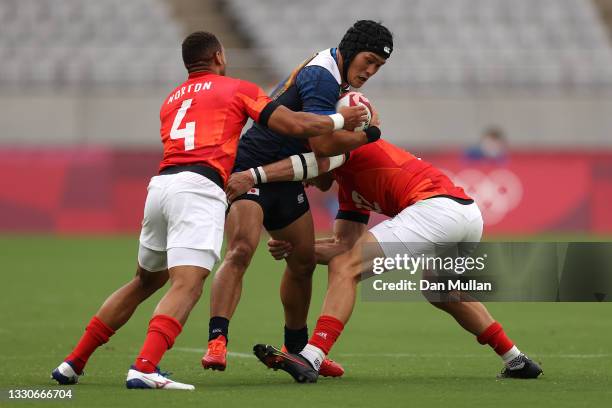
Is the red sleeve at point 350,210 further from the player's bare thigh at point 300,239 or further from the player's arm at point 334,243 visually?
the player's bare thigh at point 300,239

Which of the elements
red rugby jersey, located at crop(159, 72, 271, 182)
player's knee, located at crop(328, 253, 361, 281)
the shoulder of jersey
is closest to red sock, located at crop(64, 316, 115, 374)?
red rugby jersey, located at crop(159, 72, 271, 182)

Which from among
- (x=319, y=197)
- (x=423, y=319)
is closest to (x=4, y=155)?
(x=319, y=197)

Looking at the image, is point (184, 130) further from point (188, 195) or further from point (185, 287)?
point (185, 287)

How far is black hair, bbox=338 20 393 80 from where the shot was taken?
814cm

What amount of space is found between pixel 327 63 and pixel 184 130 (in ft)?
3.72

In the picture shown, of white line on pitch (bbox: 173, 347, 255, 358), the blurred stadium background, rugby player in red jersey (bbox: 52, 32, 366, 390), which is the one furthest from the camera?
the blurred stadium background

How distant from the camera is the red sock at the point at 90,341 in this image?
763 centimetres

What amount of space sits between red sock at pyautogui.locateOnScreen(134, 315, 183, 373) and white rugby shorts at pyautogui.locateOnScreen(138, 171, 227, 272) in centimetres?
35

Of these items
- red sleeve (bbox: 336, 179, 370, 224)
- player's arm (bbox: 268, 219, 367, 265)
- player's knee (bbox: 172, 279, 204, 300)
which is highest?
red sleeve (bbox: 336, 179, 370, 224)

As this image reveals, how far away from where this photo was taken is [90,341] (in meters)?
7.69

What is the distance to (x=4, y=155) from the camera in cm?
2250

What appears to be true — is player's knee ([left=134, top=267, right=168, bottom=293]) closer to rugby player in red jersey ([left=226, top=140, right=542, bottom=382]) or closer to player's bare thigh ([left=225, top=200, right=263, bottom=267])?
player's bare thigh ([left=225, top=200, right=263, bottom=267])

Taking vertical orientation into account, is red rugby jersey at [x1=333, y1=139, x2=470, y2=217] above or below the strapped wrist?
below

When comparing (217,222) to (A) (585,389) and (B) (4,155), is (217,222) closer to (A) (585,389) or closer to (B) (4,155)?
(A) (585,389)
